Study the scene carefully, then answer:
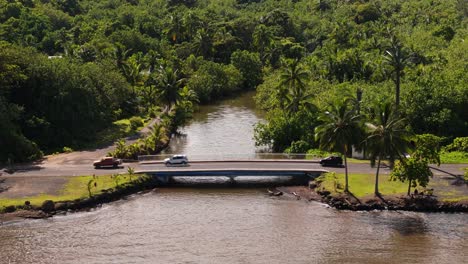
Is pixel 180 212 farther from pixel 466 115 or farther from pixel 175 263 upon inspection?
pixel 466 115

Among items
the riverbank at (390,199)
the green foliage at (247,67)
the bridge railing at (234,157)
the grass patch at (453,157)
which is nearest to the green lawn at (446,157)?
the grass patch at (453,157)

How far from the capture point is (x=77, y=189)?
68.2 m

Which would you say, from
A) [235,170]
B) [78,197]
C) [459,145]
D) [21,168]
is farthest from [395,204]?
[21,168]

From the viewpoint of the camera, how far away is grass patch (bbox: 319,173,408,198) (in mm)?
66312

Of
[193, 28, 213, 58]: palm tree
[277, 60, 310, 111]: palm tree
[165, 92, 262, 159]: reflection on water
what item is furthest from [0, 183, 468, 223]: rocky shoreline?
[193, 28, 213, 58]: palm tree

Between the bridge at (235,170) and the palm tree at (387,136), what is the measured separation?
34.2 ft

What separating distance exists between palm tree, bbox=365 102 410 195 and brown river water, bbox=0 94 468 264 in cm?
629

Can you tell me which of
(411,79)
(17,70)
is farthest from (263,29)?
(17,70)

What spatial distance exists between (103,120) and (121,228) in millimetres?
38006

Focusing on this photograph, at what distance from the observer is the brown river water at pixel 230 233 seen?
53.1m

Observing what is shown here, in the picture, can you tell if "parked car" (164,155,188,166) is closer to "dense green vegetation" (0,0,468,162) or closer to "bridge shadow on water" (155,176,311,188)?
"bridge shadow on water" (155,176,311,188)

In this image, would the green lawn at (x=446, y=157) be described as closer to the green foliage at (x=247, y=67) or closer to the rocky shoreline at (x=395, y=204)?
the rocky shoreline at (x=395, y=204)

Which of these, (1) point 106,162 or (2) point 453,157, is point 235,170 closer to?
(1) point 106,162

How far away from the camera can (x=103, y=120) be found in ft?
312
